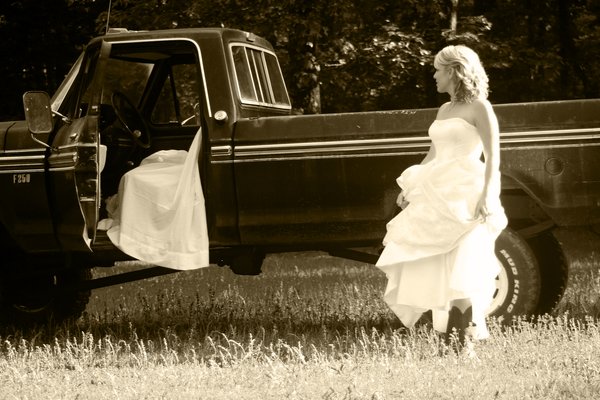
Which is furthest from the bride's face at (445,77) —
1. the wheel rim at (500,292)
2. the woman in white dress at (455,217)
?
the wheel rim at (500,292)

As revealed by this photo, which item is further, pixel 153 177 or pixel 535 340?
pixel 153 177

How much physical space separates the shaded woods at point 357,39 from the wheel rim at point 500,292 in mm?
7164

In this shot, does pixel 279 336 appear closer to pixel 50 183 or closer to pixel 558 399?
pixel 50 183

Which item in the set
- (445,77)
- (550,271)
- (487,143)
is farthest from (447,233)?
(550,271)

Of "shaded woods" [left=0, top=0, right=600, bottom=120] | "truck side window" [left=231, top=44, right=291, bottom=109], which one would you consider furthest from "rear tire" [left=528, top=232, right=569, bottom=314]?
"shaded woods" [left=0, top=0, right=600, bottom=120]

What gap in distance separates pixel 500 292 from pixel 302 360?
5.27 ft

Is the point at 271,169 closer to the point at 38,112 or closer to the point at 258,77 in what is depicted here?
the point at 258,77

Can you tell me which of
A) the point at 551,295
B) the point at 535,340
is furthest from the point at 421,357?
the point at 551,295

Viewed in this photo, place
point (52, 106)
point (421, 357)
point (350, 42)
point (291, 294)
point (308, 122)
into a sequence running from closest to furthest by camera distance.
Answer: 1. point (421, 357)
2. point (308, 122)
3. point (52, 106)
4. point (291, 294)
5. point (350, 42)

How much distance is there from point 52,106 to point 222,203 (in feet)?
4.67

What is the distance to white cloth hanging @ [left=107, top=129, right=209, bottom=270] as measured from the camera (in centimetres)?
713

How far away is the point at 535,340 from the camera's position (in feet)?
21.0

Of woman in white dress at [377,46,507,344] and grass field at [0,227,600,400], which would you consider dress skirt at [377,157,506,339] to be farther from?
grass field at [0,227,600,400]

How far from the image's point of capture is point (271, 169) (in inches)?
278
